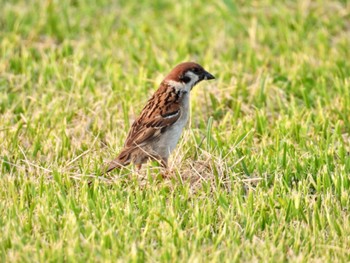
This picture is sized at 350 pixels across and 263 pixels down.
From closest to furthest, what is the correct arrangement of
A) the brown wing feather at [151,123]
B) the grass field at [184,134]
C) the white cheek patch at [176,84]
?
the grass field at [184,134] < the brown wing feather at [151,123] < the white cheek patch at [176,84]

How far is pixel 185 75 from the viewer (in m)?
6.60

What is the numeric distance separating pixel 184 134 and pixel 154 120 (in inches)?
17.9

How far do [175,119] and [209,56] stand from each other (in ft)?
7.87

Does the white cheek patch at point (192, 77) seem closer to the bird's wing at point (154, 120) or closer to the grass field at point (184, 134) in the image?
the bird's wing at point (154, 120)

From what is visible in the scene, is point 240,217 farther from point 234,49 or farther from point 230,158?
point 234,49

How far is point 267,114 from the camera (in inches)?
293

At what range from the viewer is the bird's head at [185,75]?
6.57m

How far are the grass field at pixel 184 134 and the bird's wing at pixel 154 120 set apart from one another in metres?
0.22

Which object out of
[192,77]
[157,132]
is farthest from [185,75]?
[157,132]

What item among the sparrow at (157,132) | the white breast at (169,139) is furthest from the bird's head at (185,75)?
the white breast at (169,139)

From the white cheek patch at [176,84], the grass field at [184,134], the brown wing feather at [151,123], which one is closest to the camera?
the grass field at [184,134]

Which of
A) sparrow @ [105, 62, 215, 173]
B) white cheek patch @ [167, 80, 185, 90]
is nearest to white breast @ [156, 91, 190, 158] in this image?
sparrow @ [105, 62, 215, 173]

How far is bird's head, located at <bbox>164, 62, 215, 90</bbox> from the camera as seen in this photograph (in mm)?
6566

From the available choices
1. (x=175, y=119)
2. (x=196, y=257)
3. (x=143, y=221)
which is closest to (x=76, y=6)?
(x=175, y=119)
